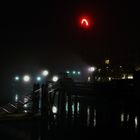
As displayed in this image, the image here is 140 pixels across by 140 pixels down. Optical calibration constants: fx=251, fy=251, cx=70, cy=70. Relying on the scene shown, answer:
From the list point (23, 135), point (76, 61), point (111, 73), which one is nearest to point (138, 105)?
point (23, 135)

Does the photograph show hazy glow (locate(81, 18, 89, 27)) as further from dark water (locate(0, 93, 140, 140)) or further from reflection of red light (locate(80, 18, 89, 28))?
dark water (locate(0, 93, 140, 140))

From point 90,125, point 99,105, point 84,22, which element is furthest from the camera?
point 84,22

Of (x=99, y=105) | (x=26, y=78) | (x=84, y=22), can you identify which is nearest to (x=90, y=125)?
(x=99, y=105)

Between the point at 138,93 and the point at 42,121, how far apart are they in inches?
394

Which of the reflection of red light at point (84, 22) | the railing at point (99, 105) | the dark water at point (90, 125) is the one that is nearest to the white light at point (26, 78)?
the railing at point (99, 105)

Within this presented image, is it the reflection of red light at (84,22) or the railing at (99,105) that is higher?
the reflection of red light at (84,22)

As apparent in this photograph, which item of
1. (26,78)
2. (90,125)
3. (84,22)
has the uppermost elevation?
(84,22)

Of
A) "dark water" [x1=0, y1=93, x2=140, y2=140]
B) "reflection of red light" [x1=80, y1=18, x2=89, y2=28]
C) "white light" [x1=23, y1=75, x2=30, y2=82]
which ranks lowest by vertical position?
"dark water" [x1=0, y1=93, x2=140, y2=140]

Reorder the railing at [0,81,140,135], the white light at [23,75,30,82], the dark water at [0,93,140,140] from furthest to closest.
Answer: the white light at [23,75,30,82] → the dark water at [0,93,140,140] → the railing at [0,81,140,135]

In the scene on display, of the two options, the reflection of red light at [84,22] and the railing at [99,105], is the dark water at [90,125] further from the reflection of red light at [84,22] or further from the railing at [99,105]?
the reflection of red light at [84,22]

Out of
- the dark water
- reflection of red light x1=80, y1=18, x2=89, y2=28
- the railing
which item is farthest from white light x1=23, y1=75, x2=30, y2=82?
reflection of red light x1=80, y1=18, x2=89, y2=28

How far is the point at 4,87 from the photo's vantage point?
59.3 meters

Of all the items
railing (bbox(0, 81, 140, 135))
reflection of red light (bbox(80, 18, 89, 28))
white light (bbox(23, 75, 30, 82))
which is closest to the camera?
railing (bbox(0, 81, 140, 135))

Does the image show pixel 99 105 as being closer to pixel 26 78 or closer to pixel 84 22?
pixel 84 22
